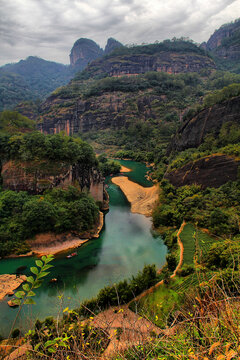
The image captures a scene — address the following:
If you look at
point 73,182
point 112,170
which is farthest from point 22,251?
point 112,170

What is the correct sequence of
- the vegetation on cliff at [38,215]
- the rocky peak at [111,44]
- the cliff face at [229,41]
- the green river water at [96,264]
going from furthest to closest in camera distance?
the rocky peak at [111,44], the cliff face at [229,41], the vegetation on cliff at [38,215], the green river water at [96,264]

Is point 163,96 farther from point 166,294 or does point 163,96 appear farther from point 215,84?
point 166,294

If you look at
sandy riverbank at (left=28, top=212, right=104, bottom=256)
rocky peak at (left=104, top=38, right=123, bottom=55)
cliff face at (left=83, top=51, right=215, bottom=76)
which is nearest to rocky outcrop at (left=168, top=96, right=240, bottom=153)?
sandy riverbank at (left=28, top=212, right=104, bottom=256)

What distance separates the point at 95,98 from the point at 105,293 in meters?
83.5

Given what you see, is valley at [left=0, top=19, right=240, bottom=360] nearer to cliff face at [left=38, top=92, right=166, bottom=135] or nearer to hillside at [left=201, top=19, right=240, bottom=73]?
cliff face at [left=38, top=92, right=166, bottom=135]

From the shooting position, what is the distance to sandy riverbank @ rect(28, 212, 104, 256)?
817 inches

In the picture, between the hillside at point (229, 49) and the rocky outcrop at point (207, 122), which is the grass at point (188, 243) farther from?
the hillside at point (229, 49)

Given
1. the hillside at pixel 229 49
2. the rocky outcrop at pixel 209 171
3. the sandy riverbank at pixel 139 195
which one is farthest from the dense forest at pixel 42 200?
the hillside at pixel 229 49

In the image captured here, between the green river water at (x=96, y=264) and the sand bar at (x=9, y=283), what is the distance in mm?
568

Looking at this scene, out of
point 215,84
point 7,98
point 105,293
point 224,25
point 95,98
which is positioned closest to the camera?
point 105,293

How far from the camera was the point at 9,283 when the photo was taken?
658 inches

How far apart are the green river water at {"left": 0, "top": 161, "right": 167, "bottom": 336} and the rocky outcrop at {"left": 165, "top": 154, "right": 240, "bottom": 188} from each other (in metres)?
8.03

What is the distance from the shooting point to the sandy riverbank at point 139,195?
31248 mm

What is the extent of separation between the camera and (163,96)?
8244 centimetres
